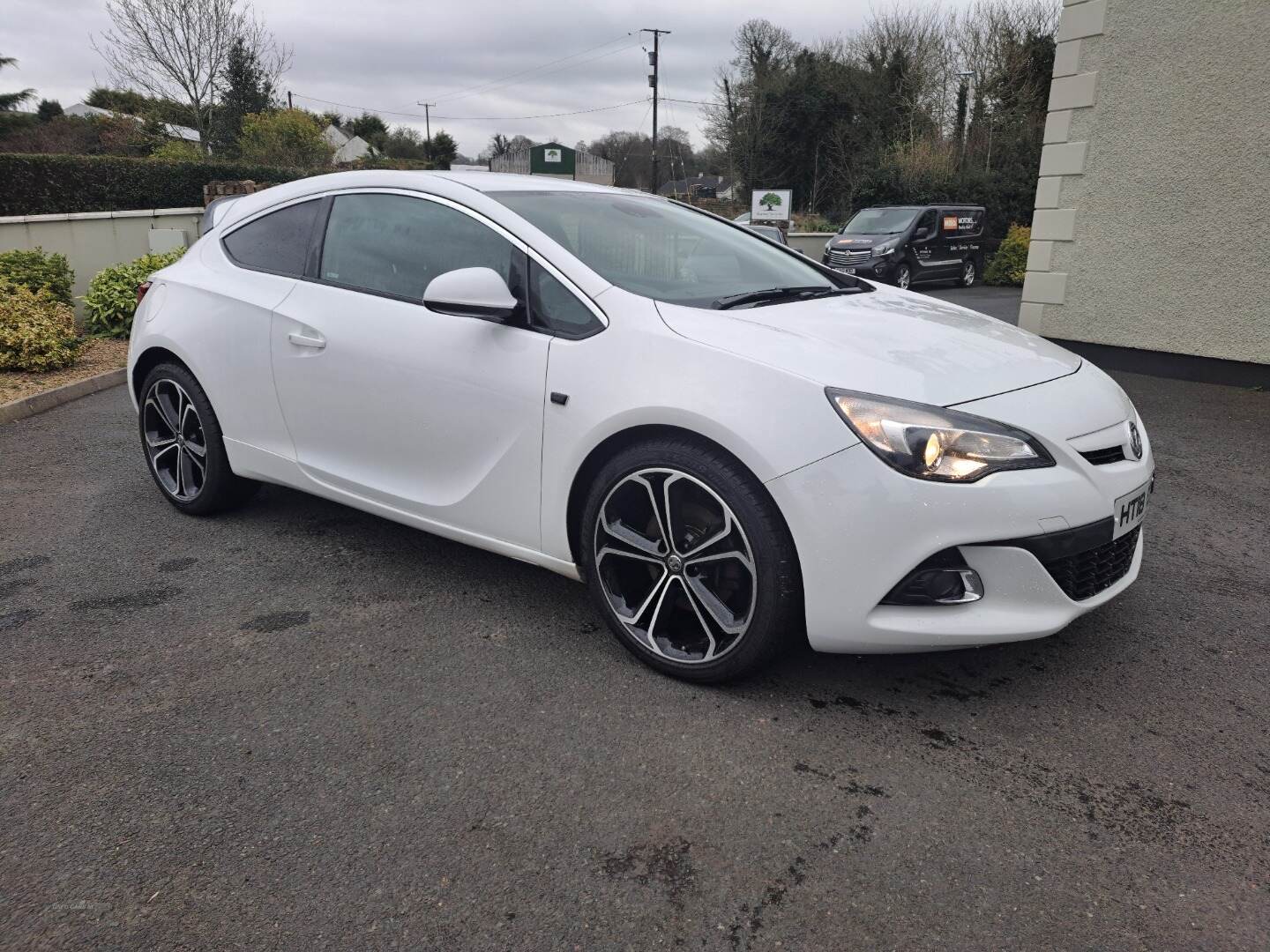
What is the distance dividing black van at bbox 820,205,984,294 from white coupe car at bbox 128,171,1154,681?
1452 cm

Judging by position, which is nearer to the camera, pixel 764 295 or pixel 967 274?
pixel 764 295

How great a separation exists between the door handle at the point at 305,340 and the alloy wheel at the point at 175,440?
82 cm

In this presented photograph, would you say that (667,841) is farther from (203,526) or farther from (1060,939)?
(203,526)

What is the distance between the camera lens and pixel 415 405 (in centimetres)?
319

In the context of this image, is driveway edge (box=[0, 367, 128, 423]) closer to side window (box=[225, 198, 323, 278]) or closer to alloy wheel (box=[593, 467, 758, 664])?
side window (box=[225, 198, 323, 278])

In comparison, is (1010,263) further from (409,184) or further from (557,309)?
(557,309)

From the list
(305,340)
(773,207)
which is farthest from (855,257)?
(305,340)

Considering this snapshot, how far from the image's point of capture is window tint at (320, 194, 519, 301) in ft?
10.4

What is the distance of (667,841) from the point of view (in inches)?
83.0

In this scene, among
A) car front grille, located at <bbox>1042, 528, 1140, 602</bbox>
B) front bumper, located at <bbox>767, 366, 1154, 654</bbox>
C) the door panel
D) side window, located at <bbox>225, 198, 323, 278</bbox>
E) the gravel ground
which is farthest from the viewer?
the gravel ground

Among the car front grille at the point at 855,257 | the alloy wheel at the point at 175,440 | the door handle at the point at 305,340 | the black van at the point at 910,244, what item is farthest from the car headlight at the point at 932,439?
the car front grille at the point at 855,257

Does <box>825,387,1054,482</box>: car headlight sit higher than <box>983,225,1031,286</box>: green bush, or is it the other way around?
<box>825,387,1054,482</box>: car headlight

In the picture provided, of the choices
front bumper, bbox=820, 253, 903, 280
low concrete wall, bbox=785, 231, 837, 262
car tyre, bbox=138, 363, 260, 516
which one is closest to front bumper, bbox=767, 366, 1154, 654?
car tyre, bbox=138, 363, 260, 516

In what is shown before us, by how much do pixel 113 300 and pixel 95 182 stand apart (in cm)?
608
